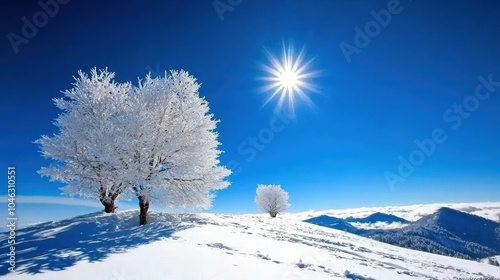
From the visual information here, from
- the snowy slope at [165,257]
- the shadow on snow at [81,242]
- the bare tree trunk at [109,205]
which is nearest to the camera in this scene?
the snowy slope at [165,257]

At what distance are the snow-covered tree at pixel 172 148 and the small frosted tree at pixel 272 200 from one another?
3773 cm

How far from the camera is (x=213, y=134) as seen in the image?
18.7m

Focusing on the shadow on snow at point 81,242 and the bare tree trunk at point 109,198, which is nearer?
the shadow on snow at point 81,242

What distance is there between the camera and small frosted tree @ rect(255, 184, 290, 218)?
180 ft

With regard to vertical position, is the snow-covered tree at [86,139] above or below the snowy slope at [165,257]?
above

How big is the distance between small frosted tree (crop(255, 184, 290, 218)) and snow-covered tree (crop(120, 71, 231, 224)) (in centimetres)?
3773

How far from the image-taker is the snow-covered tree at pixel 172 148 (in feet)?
52.5

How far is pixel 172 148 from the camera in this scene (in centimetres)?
1631

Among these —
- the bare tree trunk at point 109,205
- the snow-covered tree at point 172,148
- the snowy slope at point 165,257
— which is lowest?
the snowy slope at point 165,257

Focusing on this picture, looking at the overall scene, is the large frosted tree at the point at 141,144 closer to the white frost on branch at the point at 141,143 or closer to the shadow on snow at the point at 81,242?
the white frost on branch at the point at 141,143

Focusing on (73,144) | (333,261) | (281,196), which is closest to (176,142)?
(73,144)

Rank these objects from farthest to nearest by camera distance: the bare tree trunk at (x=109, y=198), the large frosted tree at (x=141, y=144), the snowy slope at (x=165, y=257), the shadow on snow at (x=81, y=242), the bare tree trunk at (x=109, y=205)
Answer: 1. the bare tree trunk at (x=109, y=205)
2. the bare tree trunk at (x=109, y=198)
3. the large frosted tree at (x=141, y=144)
4. the shadow on snow at (x=81, y=242)
5. the snowy slope at (x=165, y=257)

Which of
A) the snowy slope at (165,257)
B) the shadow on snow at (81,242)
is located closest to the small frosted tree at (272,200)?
the shadow on snow at (81,242)

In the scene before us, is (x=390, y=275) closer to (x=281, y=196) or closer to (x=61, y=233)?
(x=61, y=233)
